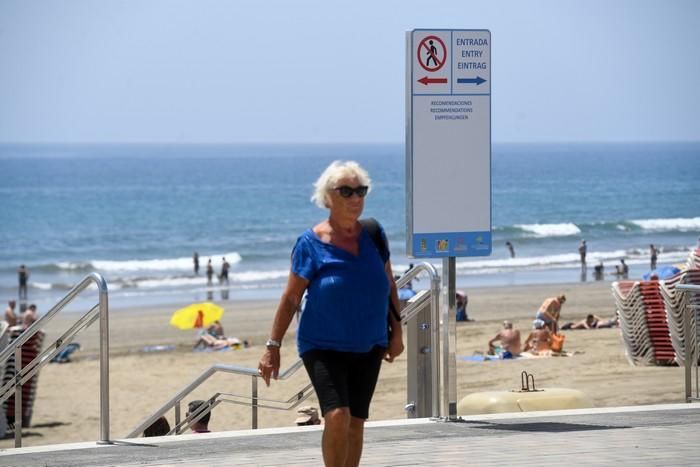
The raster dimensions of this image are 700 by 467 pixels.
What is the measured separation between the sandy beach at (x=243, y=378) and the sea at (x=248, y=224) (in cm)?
738

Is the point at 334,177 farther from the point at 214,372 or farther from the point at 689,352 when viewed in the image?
the point at 689,352

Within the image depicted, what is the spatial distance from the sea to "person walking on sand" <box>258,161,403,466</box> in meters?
2.48

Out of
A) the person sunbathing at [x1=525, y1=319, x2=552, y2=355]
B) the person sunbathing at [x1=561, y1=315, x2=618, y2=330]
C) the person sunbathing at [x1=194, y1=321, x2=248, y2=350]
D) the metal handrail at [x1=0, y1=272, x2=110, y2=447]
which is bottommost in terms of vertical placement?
the person sunbathing at [x1=194, y1=321, x2=248, y2=350]

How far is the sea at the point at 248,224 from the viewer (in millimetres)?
45500

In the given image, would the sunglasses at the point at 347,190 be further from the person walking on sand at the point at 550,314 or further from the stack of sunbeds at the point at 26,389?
the person walking on sand at the point at 550,314

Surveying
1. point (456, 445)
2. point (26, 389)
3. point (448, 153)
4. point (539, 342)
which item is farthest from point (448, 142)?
point (539, 342)

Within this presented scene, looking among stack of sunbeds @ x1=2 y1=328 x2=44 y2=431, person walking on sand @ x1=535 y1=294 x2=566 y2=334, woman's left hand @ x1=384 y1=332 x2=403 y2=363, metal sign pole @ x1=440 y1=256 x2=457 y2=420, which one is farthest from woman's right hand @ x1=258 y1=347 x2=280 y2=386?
person walking on sand @ x1=535 y1=294 x2=566 y2=334

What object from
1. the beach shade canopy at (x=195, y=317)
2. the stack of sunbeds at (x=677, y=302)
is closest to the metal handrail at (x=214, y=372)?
the stack of sunbeds at (x=677, y=302)

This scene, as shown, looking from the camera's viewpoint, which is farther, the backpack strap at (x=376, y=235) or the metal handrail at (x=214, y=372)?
the metal handrail at (x=214, y=372)

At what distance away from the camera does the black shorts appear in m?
Result: 5.01

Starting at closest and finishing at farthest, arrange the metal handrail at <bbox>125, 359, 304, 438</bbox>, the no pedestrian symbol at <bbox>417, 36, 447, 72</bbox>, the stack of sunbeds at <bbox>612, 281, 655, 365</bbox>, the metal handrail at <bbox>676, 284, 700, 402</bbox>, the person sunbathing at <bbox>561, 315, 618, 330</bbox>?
the no pedestrian symbol at <bbox>417, 36, 447, 72</bbox> → the metal handrail at <bbox>125, 359, 304, 438</bbox> → the metal handrail at <bbox>676, 284, 700, 402</bbox> → the stack of sunbeds at <bbox>612, 281, 655, 365</bbox> → the person sunbathing at <bbox>561, 315, 618, 330</bbox>

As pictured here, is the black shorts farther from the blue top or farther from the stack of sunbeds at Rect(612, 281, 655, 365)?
the stack of sunbeds at Rect(612, 281, 655, 365)

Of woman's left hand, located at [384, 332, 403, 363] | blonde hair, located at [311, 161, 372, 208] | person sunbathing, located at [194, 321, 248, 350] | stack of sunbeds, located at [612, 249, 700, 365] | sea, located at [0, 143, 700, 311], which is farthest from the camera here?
sea, located at [0, 143, 700, 311]

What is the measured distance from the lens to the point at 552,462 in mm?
6129
